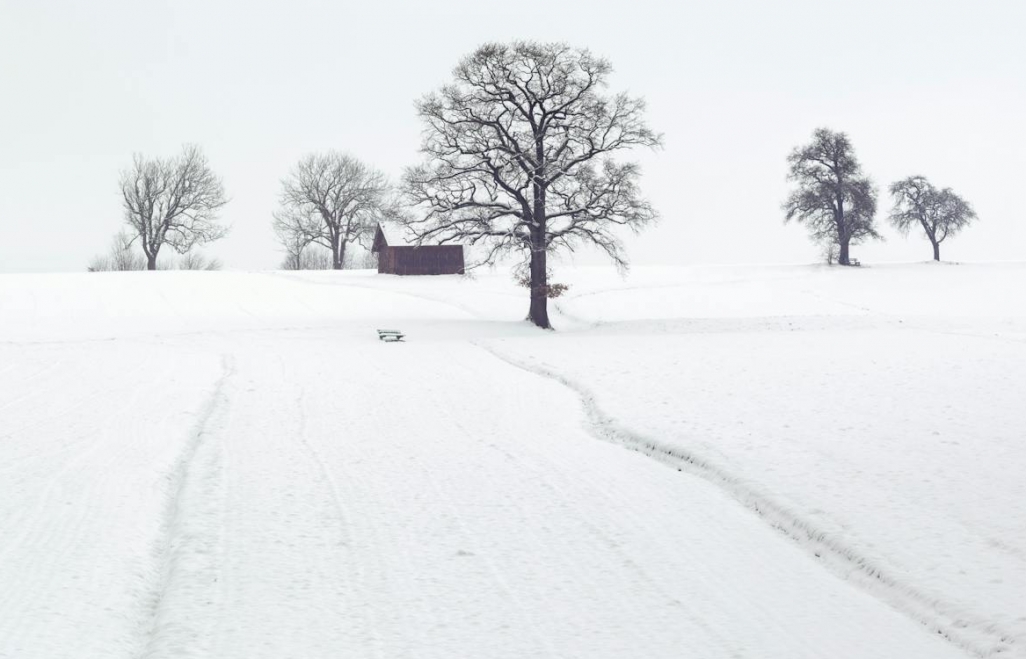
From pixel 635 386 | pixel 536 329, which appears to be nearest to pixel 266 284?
pixel 536 329

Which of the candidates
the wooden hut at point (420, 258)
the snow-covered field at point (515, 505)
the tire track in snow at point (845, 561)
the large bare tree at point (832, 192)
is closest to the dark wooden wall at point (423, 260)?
the wooden hut at point (420, 258)

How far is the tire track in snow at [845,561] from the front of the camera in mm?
6426

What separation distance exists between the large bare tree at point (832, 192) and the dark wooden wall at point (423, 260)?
1023 inches

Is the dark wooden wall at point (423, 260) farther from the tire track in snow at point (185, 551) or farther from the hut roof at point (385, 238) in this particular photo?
the tire track in snow at point (185, 551)

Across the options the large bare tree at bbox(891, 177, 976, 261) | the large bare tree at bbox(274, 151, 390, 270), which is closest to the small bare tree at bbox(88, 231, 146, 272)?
the large bare tree at bbox(274, 151, 390, 270)

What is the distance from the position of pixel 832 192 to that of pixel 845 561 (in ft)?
197

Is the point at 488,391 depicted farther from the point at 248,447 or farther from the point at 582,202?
the point at 582,202

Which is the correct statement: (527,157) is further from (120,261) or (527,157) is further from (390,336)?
(120,261)

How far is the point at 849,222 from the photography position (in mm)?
63688

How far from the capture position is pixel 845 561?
8055 millimetres

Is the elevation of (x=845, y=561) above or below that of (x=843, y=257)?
below

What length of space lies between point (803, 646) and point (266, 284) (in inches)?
2044

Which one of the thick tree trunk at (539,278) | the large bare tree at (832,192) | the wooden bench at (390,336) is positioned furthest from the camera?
the large bare tree at (832,192)

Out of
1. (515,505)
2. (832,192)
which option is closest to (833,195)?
(832,192)
